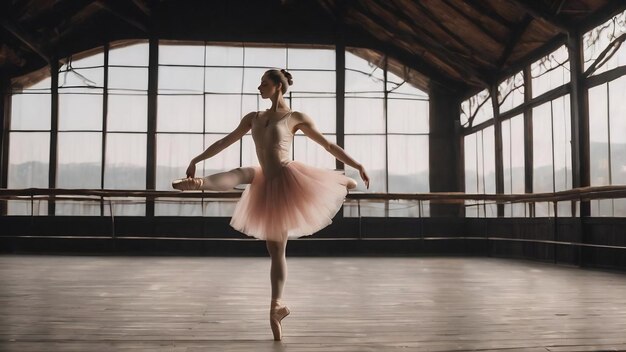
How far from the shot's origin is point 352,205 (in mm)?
10883

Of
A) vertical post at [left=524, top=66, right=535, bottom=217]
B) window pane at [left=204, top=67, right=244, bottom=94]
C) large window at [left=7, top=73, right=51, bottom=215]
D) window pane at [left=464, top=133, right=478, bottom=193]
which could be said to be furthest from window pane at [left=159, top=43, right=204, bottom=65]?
vertical post at [left=524, top=66, right=535, bottom=217]

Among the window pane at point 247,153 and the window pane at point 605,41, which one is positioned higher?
the window pane at point 605,41

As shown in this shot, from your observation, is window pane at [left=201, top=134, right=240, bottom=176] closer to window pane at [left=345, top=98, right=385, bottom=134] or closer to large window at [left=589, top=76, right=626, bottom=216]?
window pane at [left=345, top=98, right=385, bottom=134]

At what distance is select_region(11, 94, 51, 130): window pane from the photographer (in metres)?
11.0

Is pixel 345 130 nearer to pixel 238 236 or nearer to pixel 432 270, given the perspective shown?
pixel 238 236

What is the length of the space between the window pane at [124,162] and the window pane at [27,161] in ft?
3.92

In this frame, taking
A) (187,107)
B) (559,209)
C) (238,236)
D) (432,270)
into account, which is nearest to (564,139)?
(559,209)

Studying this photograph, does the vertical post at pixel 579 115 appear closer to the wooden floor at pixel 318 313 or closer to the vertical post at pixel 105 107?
the wooden floor at pixel 318 313

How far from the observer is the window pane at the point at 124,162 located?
36.2 feet

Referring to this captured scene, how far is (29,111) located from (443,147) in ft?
26.7

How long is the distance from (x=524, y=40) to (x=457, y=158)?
343 centimetres

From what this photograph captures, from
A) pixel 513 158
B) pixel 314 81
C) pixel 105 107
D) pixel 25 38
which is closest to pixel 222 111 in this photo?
pixel 314 81

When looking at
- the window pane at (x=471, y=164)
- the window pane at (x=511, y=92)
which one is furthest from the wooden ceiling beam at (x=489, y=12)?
the window pane at (x=471, y=164)

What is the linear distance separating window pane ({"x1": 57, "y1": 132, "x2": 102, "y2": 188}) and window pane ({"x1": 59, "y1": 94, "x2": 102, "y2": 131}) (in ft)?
0.45
